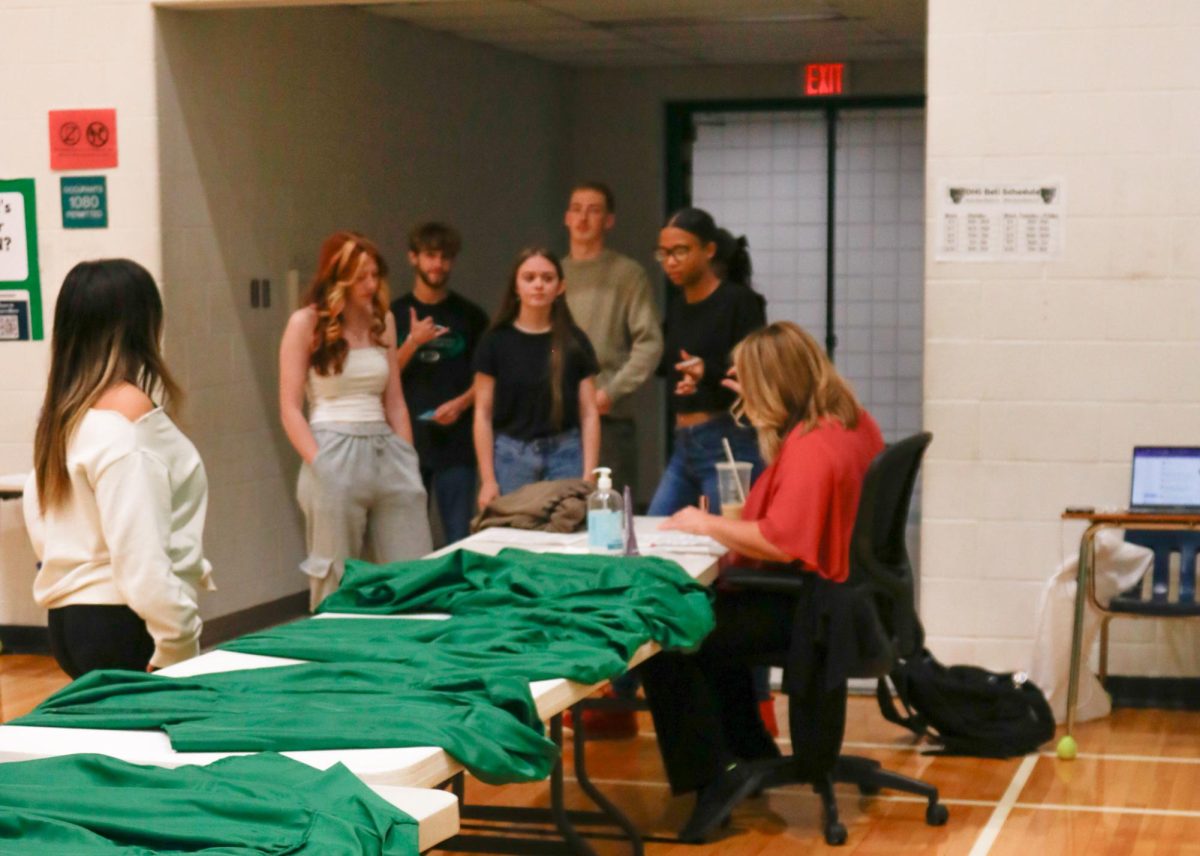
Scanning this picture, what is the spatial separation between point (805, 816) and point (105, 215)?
331 centimetres

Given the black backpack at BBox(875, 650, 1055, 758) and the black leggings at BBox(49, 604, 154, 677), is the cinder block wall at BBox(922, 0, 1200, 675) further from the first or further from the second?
the black leggings at BBox(49, 604, 154, 677)

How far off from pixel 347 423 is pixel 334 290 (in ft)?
1.35

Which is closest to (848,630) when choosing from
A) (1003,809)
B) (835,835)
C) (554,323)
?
(835,835)

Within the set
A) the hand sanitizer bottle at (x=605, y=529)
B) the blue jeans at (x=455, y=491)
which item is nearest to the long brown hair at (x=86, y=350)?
the hand sanitizer bottle at (x=605, y=529)

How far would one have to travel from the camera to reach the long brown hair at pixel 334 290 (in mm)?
5176

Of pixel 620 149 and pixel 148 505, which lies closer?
pixel 148 505

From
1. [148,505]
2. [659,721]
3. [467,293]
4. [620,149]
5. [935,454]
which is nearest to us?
[148,505]

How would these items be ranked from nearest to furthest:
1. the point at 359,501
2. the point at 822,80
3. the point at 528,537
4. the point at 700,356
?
the point at 528,537 → the point at 359,501 → the point at 700,356 → the point at 822,80

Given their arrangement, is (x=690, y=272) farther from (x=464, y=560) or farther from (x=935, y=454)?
(x=464, y=560)

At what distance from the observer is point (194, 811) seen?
219 centimetres

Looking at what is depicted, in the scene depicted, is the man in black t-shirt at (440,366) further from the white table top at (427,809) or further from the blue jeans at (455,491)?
the white table top at (427,809)

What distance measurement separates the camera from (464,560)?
3.85 meters

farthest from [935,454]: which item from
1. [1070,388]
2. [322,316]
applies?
[322,316]

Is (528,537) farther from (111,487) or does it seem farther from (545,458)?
(111,487)
